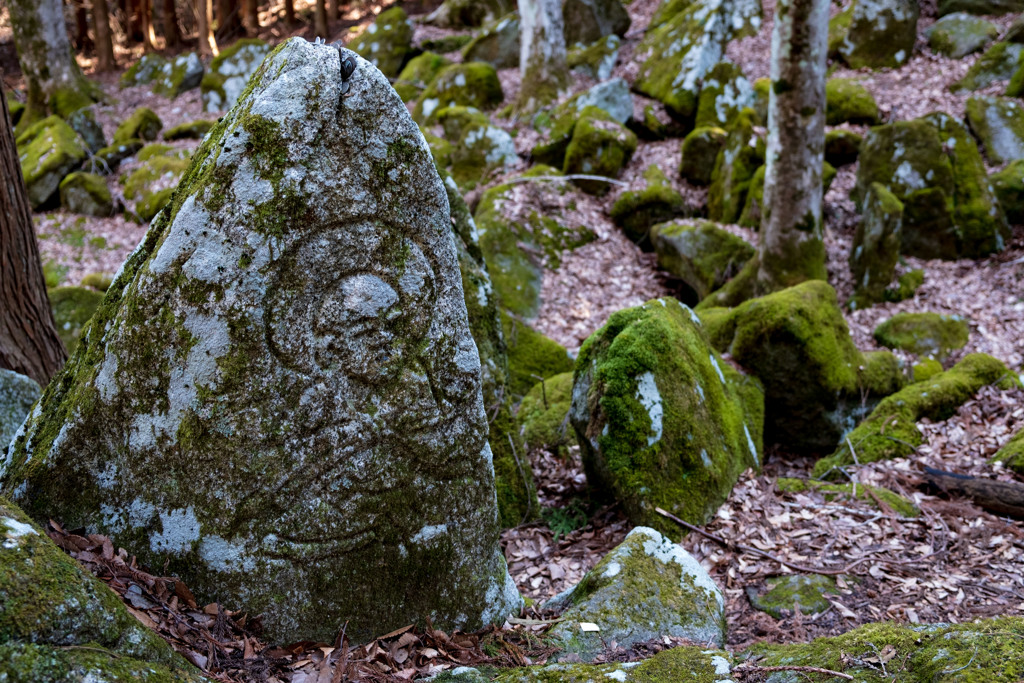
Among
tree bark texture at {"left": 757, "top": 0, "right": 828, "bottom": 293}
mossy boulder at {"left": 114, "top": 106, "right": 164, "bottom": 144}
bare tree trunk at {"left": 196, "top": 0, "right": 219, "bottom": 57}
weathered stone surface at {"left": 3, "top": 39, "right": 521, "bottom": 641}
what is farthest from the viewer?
bare tree trunk at {"left": 196, "top": 0, "right": 219, "bottom": 57}

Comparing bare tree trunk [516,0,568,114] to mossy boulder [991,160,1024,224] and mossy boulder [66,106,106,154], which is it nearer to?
mossy boulder [991,160,1024,224]

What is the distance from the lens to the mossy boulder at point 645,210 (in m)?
11.3

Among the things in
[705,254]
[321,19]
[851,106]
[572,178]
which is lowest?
[705,254]

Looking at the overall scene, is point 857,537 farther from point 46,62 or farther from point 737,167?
point 46,62

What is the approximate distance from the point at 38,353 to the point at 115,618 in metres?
3.23

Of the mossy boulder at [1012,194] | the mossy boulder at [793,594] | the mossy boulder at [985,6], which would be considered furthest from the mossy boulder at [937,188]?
the mossy boulder at [793,594]

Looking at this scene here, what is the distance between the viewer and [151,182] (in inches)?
539

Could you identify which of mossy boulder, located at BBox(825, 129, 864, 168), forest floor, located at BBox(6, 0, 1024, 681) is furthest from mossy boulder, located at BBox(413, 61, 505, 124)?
forest floor, located at BBox(6, 0, 1024, 681)

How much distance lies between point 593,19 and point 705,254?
9.59 metres

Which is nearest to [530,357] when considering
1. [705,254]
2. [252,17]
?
[705,254]

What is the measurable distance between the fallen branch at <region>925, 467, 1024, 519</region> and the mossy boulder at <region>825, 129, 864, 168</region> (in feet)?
25.2

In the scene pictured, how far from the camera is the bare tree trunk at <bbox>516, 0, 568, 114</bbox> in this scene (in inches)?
561

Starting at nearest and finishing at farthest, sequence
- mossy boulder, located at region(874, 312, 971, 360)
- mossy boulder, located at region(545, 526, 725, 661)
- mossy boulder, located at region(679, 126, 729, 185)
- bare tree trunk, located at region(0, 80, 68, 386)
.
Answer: mossy boulder, located at region(545, 526, 725, 661)
bare tree trunk, located at region(0, 80, 68, 386)
mossy boulder, located at region(874, 312, 971, 360)
mossy boulder, located at region(679, 126, 729, 185)

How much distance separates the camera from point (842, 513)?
4.90 metres
